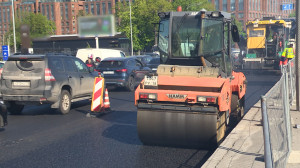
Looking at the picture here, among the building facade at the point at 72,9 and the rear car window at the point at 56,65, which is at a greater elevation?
the building facade at the point at 72,9

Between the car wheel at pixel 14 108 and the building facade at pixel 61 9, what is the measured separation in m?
98.3

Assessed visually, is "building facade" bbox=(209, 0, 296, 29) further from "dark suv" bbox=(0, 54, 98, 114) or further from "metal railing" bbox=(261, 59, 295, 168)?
"metal railing" bbox=(261, 59, 295, 168)

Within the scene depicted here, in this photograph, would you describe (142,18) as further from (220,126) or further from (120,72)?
(220,126)

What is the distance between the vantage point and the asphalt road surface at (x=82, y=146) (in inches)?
259

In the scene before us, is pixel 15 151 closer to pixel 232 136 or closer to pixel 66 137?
pixel 66 137

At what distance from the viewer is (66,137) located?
28.2 feet

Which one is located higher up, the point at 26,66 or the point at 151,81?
the point at 26,66

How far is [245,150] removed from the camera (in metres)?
6.52

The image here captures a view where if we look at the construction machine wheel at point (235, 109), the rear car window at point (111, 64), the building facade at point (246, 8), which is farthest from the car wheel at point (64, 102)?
the building facade at point (246, 8)

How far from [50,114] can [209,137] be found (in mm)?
6534

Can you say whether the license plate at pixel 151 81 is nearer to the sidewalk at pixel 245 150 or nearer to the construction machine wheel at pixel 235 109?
the sidewalk at pixel 245 150

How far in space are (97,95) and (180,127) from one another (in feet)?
16.1

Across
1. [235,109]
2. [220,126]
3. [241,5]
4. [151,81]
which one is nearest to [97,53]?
[235,109]

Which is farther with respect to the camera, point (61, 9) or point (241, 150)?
point (61, 9)
